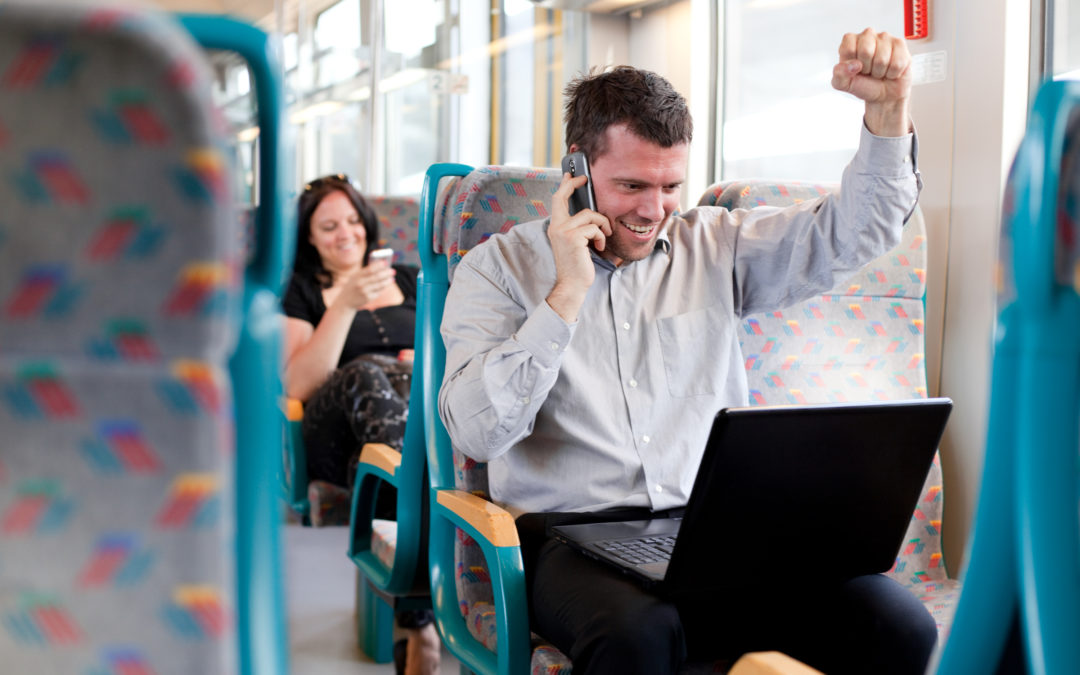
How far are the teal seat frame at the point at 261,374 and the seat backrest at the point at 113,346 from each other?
0.13ft

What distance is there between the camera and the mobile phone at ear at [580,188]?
1638 millimetres

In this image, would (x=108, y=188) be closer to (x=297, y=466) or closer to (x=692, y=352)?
(x=692, y=352)

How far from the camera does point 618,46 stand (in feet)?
12.7

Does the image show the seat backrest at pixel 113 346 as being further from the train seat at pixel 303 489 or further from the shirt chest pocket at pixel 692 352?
the train seat at pixel 303 489

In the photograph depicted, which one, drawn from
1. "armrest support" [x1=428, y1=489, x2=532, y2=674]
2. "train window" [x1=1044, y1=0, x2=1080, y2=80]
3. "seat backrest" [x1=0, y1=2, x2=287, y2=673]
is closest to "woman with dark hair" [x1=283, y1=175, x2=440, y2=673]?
"armrest support" [x1=428, y1=489, x2=532, y2=674]

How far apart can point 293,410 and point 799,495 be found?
6.17 feet

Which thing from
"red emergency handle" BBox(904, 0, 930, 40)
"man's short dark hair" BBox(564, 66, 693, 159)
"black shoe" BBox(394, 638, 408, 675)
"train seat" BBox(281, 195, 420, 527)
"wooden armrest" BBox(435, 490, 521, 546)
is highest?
"red emergency handle" BBox(904, 0, 930, 40)

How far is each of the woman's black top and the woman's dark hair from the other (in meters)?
0.04

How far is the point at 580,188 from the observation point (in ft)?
5.39

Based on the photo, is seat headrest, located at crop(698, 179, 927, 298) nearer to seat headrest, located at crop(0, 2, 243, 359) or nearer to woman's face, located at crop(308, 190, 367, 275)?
woman's face, located at crop(308, 190, 367, 275)

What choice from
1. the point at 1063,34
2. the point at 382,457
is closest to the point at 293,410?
the point at 382,457

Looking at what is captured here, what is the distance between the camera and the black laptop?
1096mm

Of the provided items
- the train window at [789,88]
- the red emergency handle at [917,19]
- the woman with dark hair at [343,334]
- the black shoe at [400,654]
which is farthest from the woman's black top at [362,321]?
the red emergency handle at [917,19]

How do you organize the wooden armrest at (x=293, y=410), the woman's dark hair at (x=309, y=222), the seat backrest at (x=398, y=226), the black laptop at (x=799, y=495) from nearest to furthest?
the black laptop at (x=799, y=495)
the wooden armrest at (x=293, y=410)
the woman's dark hair at (x=309, y=222)
the seat backrest at (x=398, y=226)
